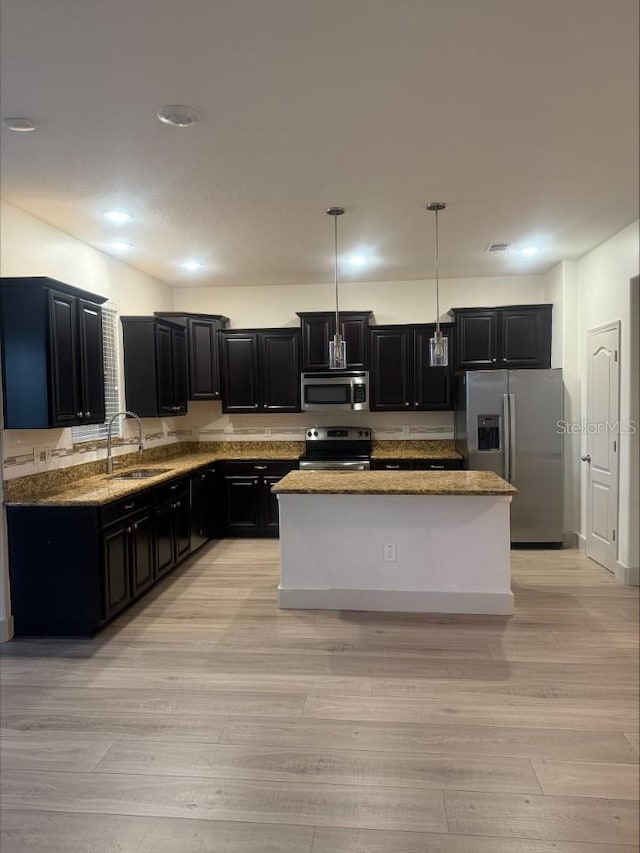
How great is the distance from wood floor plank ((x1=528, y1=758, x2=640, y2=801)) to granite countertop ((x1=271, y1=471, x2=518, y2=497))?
5.23 feet

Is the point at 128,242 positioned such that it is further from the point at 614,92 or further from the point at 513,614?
the point at 513,614

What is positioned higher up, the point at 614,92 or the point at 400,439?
the point at 614,92

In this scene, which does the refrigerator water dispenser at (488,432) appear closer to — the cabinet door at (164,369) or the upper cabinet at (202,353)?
the upper cabinet at (202,353)

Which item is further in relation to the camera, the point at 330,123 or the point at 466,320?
the point at 466,320

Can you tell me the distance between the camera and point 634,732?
7.84ft

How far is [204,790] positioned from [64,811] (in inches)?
19.8

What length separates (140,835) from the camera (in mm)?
1864

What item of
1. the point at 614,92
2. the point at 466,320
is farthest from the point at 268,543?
the point at 614,92

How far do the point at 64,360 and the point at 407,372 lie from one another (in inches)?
136

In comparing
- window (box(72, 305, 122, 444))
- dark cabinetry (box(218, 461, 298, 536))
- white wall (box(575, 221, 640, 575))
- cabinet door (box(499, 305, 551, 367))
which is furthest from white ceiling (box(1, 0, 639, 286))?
dark cabinetry (box(218, 461, 298, 536))

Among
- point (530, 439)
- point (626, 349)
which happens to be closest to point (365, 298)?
point (530, 439)

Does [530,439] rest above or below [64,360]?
below

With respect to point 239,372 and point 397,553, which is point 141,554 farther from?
point 239,372

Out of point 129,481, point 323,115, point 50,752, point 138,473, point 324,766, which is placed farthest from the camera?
point 138,473
